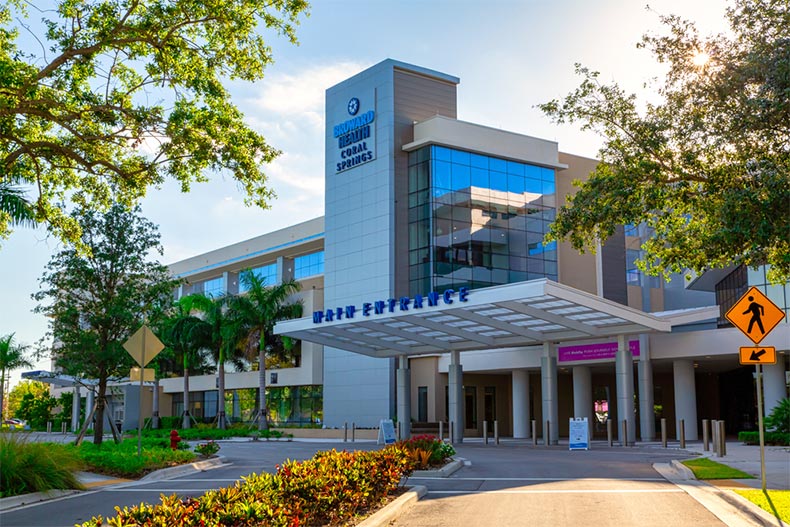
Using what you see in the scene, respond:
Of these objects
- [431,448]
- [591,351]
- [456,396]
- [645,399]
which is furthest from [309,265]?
[431,448]

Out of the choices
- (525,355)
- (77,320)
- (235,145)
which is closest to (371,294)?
(525,355)

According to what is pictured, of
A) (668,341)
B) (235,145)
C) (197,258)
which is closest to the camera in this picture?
(235,145)

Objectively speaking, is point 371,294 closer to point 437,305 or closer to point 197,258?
point 437,305

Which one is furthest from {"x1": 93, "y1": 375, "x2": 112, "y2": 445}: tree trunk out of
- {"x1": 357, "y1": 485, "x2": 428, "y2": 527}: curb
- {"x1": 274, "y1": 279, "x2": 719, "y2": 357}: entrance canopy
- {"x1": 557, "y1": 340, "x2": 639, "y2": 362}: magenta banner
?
{"x1": 557, "y1": 340, "x2": 639, "y2": 362}: magenta banner

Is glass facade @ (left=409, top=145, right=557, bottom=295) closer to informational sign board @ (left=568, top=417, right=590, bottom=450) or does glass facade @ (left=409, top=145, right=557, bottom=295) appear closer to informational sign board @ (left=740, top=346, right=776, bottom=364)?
informational sign board @ (left=568, top=417, right=590, bottom=450)

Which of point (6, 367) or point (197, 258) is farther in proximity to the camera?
point (197, 258)

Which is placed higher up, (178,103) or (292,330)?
(178,103)

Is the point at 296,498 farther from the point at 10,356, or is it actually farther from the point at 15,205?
the point at 10,356

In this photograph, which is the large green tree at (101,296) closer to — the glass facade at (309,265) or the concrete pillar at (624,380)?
the concrete pillar at (624,380)

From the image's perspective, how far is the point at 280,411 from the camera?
61656 millimetres

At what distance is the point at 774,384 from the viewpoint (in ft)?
119

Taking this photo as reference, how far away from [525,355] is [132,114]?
30.6 metres

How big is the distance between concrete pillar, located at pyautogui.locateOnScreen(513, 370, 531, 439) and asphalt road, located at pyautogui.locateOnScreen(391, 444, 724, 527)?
23126 mm

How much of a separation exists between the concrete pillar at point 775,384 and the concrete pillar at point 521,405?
13.3 metres
